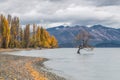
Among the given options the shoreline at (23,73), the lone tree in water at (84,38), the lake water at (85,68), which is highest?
the lone tree in water at (84,38)

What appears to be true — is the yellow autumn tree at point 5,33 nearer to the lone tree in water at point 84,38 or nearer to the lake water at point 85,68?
the lone tree in water at point 84,38

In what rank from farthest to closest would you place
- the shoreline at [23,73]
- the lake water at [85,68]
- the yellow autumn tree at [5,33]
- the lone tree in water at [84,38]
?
the yellow autumn tree at [5,33], the lone tree in water at [84,38], the lake water at [85,68], the shoreline at [23,73]

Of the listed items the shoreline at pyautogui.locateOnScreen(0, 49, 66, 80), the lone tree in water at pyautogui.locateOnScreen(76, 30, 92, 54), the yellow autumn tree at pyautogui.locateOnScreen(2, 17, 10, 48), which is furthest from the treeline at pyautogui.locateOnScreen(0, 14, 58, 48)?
the shoreline at pyautogui.locateOnScreen(0, 49, 66, 80)

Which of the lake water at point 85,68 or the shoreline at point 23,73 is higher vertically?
the shoreline at point 23,73

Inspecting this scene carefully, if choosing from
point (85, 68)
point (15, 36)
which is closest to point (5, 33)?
point (15, 36)

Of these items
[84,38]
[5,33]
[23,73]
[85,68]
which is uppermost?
[5,33]

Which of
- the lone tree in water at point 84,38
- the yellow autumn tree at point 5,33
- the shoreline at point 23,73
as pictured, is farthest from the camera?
the yellow autumn tree at point 5,33

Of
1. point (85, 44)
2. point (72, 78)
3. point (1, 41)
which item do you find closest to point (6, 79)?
point (72, 78)

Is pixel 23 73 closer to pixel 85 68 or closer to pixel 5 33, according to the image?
pixel 85 68

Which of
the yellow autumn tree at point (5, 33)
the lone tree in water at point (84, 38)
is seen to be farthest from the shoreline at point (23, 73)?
the yellow autumn tree at point (5, 33)

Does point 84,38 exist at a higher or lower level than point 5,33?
lower

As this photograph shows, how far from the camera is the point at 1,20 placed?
137500 millimetres

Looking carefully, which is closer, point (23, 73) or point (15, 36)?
point (23, 73)

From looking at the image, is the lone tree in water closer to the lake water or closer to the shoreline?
the lake water
